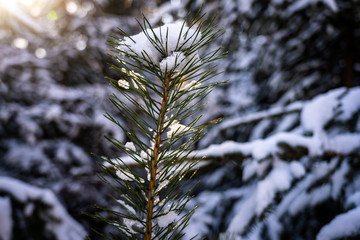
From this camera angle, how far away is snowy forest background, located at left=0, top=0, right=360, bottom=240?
114cm

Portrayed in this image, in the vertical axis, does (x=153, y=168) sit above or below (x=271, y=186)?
below

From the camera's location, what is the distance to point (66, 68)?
3.28 metres

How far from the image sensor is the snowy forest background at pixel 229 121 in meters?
1.14

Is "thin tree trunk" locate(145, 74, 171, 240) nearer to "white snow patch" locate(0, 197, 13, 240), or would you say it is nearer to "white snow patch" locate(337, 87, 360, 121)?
"white snow patch" locate(337, 87, 360, 121)

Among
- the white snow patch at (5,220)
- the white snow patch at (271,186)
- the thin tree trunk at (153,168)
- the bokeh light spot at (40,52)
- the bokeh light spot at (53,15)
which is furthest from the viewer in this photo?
the bokeh light spot at (53,15)

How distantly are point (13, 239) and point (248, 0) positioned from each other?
3.23 meters

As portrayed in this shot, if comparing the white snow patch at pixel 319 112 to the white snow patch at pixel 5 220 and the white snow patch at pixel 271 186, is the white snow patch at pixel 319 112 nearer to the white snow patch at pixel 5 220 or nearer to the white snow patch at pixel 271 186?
the white snow patch at pixel 271 186

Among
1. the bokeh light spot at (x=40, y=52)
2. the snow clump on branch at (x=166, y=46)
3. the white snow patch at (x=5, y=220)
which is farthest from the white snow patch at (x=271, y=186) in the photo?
the bokeh light spot at (x=40, y=52)

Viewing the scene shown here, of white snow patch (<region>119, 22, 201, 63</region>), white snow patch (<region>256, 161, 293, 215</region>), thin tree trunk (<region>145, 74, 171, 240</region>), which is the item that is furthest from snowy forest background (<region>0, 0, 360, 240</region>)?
thin tree trunk (<region>145, 74, 171, 240</region>)

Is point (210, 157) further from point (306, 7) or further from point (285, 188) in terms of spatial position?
point (306, 7)

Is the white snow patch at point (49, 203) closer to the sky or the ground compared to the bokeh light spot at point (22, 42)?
closer to the ground

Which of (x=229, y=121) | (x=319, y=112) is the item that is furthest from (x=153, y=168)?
(x=229, y=121)

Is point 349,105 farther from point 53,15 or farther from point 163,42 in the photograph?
point 53,15

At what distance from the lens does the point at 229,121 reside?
2.33 metres
